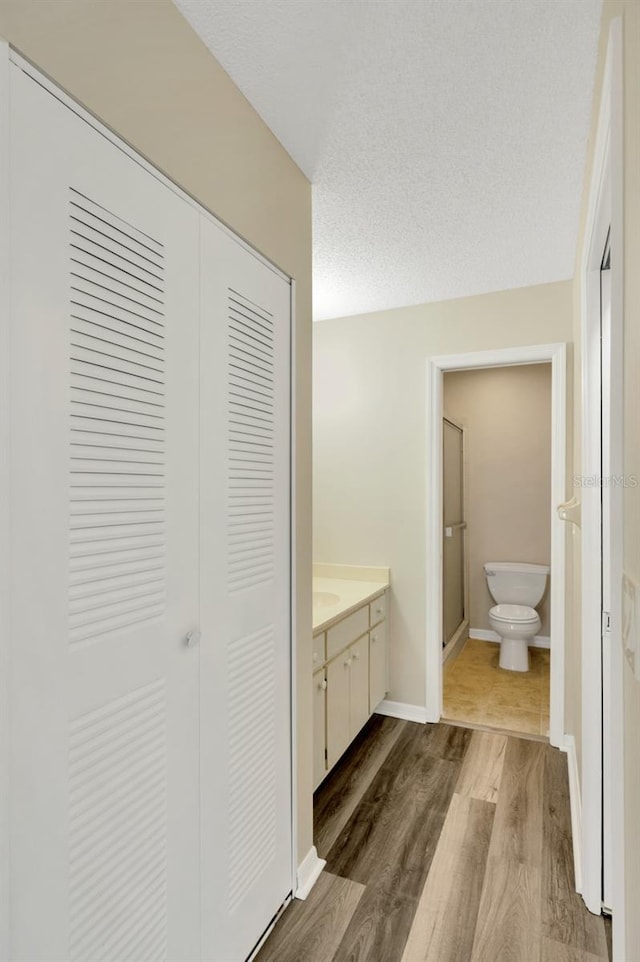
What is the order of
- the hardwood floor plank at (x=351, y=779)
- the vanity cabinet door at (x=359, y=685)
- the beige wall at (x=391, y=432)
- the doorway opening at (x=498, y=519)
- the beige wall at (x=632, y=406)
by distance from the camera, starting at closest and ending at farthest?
1. the beige wall at (x=632, y=406)
2. the hardwood floor plank at (x=351, y=779)
3. the vanity cabinet door at (x=359, y=685)
4. the beige wall at (x=391, y=432)
5. the doorway opening at (x=498, y=519)

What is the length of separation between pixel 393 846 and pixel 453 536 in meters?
2.43

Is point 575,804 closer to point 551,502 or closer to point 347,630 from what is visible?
point 347,630

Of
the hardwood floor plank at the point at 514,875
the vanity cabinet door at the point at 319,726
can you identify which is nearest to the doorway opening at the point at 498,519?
the hardwood floor plank at the point at 514,875

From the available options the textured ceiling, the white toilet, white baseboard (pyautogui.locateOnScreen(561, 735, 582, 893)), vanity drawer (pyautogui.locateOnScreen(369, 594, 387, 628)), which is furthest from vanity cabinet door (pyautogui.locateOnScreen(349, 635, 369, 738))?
the textured ceiling

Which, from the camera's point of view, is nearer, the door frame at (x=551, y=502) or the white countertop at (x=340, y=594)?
the white countertop at (x=340, y=594)

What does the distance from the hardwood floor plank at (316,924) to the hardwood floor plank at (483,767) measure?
774 mm

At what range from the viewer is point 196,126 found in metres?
1.22

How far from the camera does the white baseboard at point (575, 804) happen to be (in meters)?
1.76

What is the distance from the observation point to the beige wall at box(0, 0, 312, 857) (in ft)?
2.87

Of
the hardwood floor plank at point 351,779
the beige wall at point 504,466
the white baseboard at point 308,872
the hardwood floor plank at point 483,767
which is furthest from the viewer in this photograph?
the beige wall at point 504,466

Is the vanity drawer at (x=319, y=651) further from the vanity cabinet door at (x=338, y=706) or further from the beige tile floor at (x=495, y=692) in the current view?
the beige tile floor at (x=495, y=692)

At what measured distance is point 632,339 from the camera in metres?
0.77

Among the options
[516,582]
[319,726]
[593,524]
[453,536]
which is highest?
[593,524]

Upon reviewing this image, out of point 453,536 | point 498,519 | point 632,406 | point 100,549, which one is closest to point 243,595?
point 100,549
